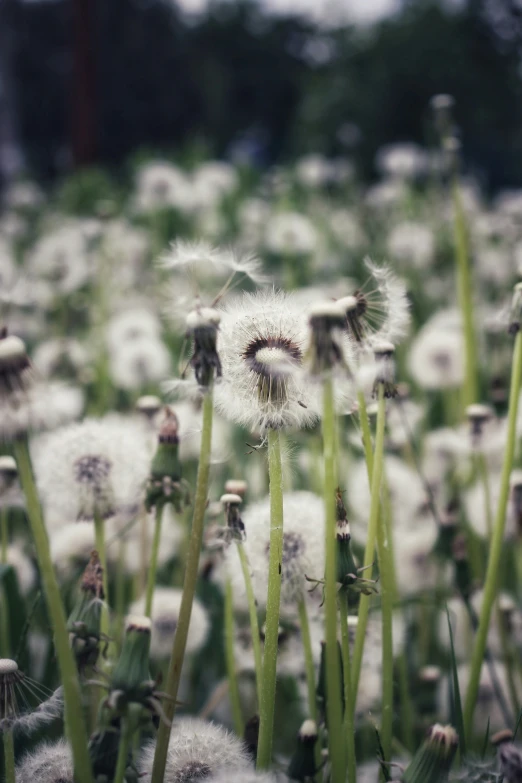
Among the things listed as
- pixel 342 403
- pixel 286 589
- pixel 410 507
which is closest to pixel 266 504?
pixel 286 589

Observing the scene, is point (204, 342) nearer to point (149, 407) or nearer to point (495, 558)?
point (495, 558)

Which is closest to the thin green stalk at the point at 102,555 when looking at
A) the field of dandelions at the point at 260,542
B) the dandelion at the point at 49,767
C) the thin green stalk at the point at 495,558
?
the field of dandelions at the point at 260,542

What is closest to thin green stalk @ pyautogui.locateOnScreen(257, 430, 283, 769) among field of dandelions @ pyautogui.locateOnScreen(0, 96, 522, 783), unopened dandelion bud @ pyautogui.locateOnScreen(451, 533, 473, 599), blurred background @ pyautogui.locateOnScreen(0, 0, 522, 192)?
field of dandelions @ pyautogui.locateOnScreen(0, 96, 522, 783)

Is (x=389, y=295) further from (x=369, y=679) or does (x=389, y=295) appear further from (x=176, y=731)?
(x=369, y=679)

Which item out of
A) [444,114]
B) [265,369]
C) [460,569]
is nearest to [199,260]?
[265,369]

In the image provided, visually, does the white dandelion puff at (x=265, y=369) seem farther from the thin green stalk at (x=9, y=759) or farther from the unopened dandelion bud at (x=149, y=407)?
the unopened dandelion bud at (x=149, y=407)

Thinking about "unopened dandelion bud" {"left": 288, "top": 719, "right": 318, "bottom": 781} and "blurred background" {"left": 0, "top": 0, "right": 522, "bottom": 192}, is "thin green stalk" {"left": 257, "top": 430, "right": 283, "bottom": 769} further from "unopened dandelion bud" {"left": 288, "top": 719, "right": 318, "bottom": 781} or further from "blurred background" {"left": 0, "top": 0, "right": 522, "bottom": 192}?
"blurred background" {"left": 0, "top": 0, "right": 522, "bottom": 192}
